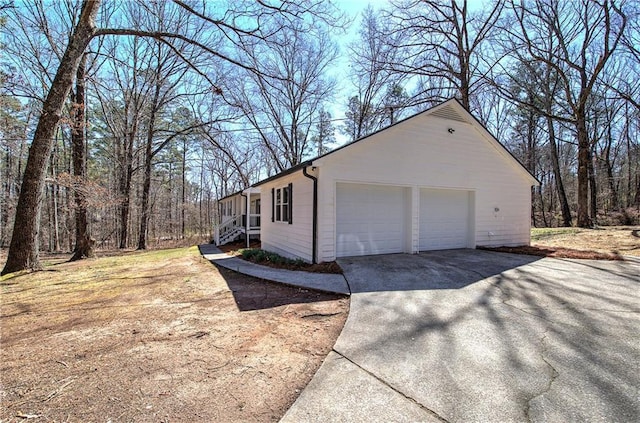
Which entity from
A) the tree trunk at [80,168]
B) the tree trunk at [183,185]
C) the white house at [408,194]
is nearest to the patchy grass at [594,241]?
the white house at [408,194]

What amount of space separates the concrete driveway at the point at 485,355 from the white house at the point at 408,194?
8.82 feet

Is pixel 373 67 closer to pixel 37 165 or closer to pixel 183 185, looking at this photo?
pixel 37 165

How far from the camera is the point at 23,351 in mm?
2986

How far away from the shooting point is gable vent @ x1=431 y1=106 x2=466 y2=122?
28.9 feet

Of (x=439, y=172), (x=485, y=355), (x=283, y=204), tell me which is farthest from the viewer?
(x=283, y=204)

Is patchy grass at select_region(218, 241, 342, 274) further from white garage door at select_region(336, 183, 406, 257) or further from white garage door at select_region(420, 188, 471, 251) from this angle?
white garage door at select_region(420, 188, 471, 251)

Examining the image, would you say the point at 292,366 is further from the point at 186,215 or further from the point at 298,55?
the point at 186,215

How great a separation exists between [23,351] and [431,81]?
20.4 metres

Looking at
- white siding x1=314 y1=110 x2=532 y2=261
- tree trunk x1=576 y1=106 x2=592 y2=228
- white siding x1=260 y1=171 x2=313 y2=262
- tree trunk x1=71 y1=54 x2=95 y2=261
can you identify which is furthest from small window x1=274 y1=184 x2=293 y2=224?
tree trunk x1=576 y1=106 x2=592 y2=228

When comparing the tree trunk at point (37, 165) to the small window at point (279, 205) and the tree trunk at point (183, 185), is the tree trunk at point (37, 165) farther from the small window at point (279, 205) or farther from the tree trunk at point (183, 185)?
the tree trunk at point (183, 185)

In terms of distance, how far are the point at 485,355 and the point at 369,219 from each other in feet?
18.1

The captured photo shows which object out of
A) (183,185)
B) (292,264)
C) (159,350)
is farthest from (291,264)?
(183,185)

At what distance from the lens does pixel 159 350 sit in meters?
3.01

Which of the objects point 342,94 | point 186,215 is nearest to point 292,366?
point 342,94
